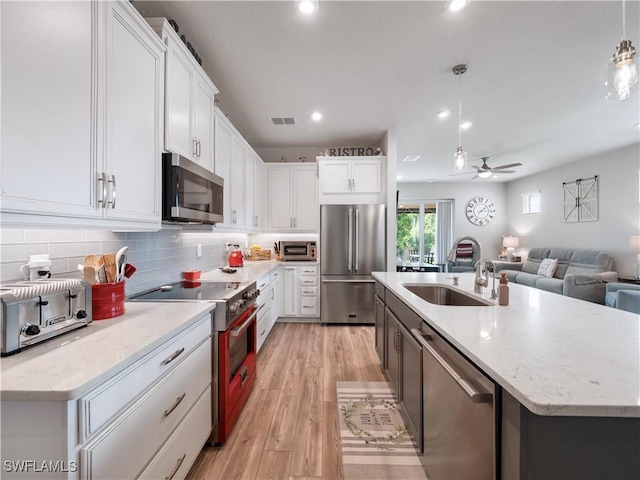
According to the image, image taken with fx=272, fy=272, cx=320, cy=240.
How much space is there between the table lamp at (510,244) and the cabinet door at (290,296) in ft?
20.2

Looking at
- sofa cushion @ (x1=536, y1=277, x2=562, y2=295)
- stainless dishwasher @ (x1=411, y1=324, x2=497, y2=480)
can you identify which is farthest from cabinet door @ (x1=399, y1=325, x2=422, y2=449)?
sofa cushion @ (x1=536, y1=277, x2=562, y2=295)

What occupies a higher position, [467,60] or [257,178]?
[467,60]

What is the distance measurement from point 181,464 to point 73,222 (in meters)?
1.18

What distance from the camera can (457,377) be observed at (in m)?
1.01

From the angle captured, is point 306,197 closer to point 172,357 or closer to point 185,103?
point 185,103

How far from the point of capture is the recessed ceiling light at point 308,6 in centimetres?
175

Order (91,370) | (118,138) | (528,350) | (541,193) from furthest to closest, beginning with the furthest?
(541,193) → (118,138) → (528,350) → (91,370)

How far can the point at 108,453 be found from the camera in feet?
2.75

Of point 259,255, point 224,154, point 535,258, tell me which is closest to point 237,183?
point 224,154

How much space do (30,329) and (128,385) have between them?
37 centimetres

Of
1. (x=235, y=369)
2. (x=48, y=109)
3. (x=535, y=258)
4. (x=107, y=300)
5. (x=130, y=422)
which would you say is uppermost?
(x=48, y=109)

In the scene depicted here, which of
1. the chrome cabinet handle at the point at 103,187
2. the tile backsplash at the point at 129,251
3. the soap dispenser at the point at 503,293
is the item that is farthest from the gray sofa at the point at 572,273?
the chrome cabinet handle at the point at 103,187

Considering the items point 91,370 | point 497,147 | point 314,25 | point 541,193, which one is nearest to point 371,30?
point 314,25

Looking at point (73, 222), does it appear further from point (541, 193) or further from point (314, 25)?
point (541, 193)
